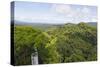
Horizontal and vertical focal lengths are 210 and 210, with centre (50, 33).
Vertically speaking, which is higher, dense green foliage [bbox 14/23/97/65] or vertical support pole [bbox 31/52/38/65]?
dense green foliage [bbox 14/23/97/65]

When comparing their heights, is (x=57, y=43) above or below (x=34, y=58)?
above

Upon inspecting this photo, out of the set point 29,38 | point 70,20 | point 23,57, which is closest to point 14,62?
point 23,57

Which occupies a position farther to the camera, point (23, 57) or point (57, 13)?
point (57, 13)

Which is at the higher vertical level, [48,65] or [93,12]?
[93,12]

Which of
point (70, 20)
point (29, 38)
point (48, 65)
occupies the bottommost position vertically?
point (48, 65)

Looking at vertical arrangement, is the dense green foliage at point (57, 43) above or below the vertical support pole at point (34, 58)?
above
